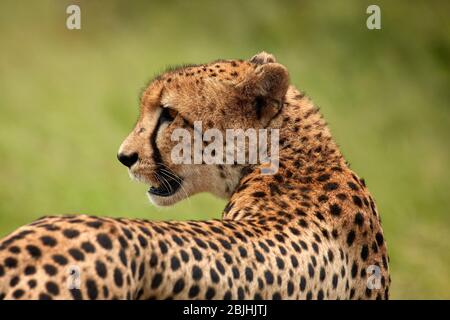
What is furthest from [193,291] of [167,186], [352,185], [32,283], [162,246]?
[167,186]

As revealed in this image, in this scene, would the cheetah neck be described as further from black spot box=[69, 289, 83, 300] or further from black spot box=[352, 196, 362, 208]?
black spot box=[69, 289, 83, 300]

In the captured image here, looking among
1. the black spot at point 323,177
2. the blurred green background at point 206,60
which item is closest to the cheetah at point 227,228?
the black spot at point 323,177

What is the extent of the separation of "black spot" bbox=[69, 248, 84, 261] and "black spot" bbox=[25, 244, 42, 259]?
0.08 m

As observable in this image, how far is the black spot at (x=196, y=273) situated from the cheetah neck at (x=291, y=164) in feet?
2.10

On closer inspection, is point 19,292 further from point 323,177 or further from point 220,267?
point 323,177

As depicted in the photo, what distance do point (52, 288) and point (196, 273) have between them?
0.43 metres

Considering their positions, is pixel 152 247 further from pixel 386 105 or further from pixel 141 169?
pixel 386 105

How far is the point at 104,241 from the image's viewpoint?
3162 millimetres

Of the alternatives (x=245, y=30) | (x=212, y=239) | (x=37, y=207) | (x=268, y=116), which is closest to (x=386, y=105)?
(x=245, y=30)

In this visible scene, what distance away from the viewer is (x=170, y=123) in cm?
431

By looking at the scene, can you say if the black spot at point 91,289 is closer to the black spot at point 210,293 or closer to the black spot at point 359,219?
the black spot at point 210,293

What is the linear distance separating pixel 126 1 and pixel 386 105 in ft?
8.56

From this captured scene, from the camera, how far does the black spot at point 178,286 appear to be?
327 centimetres
